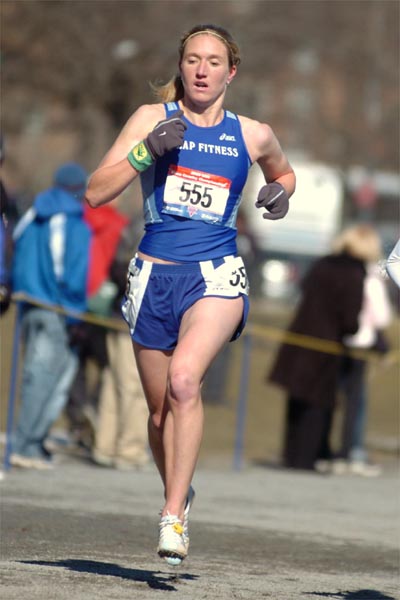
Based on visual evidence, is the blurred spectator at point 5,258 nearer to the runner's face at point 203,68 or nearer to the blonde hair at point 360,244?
the runner's face at point 203,68

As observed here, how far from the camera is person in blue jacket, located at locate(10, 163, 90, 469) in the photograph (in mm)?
11219

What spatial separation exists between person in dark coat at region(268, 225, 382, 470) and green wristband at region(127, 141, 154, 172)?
291 inches

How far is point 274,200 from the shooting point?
635 cm

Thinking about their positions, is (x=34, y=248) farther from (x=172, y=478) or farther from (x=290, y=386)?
(x=172, y=478)

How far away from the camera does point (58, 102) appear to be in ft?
98.4

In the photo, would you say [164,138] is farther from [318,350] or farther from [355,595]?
[318,350]

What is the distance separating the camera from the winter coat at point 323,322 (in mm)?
13281

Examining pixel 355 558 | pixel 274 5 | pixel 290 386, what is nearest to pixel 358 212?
pixel 274 5

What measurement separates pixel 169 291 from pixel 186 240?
0.71 ft

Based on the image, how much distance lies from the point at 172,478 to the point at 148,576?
52 centimetres

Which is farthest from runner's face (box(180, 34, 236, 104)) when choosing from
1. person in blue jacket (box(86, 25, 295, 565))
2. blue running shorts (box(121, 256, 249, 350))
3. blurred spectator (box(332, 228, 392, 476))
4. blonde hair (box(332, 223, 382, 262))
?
blurred spectator (box(332, 228, 392, 476))

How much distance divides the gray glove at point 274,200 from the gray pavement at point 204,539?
5.03 ft

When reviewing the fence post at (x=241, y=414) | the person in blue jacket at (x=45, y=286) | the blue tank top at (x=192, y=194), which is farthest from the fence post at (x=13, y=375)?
the blue tank top at (x=192, y=194)

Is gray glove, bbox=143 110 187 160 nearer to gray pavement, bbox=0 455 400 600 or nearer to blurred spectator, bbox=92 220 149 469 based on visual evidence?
gray pavement, bbox=0 455 400 600
